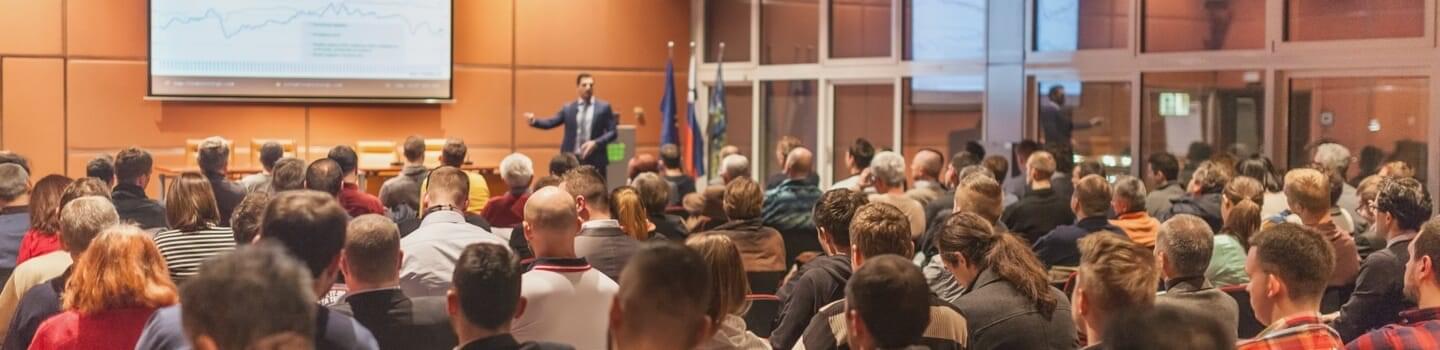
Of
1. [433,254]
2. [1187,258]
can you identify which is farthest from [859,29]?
[1187,258]

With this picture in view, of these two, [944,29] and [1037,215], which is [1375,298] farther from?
[944,29]

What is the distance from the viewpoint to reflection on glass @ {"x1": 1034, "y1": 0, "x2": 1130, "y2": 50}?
10492 mm

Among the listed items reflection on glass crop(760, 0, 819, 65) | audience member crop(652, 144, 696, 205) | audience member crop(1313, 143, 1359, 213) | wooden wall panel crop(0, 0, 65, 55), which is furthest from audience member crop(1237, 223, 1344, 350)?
wooden wall panel crop(0, 0, 65, 55)

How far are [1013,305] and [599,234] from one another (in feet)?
5.64

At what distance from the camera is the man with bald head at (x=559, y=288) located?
12.3 ft

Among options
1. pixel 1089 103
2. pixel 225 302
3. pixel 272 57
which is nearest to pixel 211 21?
pixel 272 57

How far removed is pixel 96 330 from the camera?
128 inches

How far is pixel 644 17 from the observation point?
1347 cm

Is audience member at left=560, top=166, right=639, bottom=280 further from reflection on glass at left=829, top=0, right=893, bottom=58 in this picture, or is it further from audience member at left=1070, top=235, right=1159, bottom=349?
reflection on glass at left=829, top=0, right=893, bottom=58

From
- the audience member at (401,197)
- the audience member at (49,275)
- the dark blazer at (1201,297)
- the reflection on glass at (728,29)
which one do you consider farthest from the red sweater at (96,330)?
the reflection on glass at (728,29)

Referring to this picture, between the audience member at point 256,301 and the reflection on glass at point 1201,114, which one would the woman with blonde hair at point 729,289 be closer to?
the audience member at point 256,301

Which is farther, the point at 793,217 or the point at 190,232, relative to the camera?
the point at 793,217

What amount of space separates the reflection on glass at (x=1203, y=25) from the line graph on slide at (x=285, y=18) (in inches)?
233

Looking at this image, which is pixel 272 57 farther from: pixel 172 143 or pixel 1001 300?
pixel 1001 300
